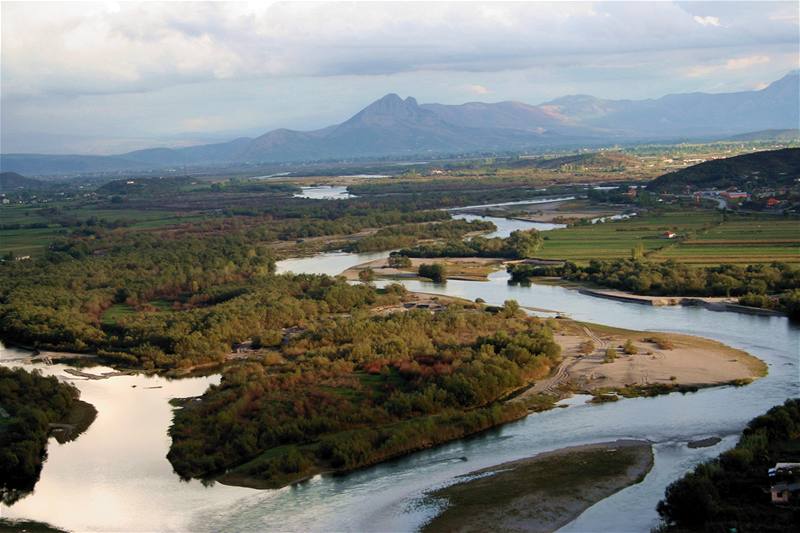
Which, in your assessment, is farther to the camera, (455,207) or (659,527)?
(455,207)

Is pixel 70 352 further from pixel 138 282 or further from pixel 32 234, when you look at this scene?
pixel 32 234

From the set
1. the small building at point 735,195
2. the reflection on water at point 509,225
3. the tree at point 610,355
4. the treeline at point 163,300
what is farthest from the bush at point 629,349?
the small building at point 735,195

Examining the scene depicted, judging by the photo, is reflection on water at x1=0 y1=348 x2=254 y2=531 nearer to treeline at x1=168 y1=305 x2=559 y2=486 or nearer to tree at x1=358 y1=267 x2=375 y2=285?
treeline at x1=168 y1=305 x2=559 y2=486

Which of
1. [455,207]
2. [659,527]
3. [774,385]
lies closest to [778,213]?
[455,207]

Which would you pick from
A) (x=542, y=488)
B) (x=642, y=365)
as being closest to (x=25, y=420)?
(x=542, y=488)

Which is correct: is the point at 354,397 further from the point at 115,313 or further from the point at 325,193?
the point at 325,193

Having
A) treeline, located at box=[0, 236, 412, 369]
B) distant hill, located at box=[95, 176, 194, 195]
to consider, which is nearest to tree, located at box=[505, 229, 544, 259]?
treeline, located at box=[0, 236, 412, 369]

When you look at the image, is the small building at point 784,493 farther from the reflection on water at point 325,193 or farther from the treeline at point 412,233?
the reflection on water at point 325,193
